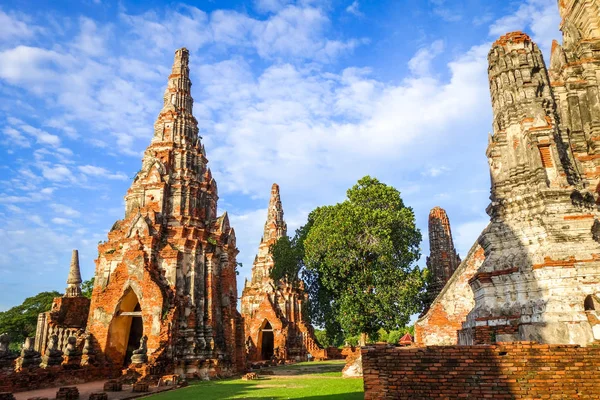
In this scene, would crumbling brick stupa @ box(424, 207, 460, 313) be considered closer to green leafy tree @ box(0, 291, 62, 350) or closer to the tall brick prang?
the tall brick prang

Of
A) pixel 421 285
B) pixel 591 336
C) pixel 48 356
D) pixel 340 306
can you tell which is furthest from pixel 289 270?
pixel 591 336

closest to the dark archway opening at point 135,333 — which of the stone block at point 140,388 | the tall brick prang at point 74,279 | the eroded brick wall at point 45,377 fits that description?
the eroded brick wall at point 45,377

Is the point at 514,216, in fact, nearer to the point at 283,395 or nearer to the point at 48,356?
the point at 283,395

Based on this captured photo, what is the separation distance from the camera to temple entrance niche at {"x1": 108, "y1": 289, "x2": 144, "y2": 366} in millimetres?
19625

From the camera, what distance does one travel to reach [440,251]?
25859 mm

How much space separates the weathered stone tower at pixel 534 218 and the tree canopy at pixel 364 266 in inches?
427

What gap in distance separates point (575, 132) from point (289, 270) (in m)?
21.3

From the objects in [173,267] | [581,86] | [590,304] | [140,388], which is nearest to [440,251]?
[581,86]

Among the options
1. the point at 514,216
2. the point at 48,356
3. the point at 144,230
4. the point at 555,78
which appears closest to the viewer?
the point at 514,216

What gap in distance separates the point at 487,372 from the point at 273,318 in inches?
1230

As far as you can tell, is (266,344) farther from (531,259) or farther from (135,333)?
(531,259)

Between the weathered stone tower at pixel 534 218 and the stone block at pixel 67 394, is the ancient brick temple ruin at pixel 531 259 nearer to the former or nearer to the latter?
the weathered stone tower at pixel 534 218

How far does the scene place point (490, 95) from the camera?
12.7 meters

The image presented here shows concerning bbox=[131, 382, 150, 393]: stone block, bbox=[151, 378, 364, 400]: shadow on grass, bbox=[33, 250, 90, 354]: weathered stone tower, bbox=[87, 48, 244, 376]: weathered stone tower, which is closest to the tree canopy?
bbox=[87, 48, 244, 376]: weathered stone tower
